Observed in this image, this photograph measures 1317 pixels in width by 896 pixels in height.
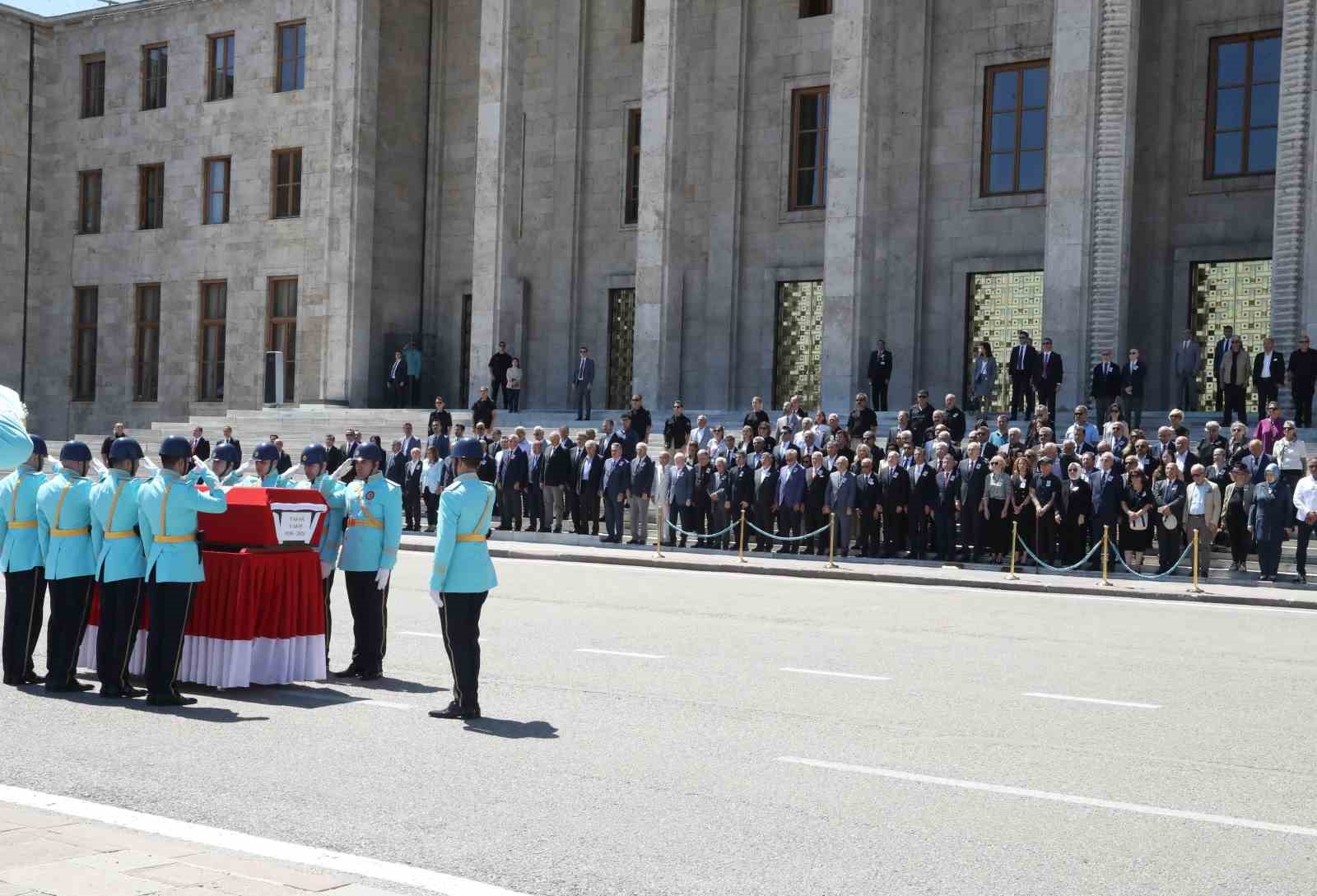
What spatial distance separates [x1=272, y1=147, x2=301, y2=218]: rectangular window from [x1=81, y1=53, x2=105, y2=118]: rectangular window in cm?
805

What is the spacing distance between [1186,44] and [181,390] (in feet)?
98.4

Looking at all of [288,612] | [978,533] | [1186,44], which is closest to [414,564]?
[978,533]

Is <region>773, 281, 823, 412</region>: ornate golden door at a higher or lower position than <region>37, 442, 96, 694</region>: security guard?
higher

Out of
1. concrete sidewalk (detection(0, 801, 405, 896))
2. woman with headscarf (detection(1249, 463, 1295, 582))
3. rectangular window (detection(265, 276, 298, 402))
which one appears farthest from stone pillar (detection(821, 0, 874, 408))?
concrete sidewalk (detection(0, 801, 405, 896))

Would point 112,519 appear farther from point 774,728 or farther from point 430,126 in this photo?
point 430,126

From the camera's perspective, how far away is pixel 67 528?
10953 mm

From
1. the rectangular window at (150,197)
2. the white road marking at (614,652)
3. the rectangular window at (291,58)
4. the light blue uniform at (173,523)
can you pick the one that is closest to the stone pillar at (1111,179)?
the white road marking at (614,652)

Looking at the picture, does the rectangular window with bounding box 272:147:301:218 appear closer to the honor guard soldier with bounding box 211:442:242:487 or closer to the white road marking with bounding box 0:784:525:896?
the honor guard soldier with bounding box 211:442:242:487

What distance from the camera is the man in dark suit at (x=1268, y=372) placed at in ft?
80.2

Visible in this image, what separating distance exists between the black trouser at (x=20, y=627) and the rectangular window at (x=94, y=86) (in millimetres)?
40464

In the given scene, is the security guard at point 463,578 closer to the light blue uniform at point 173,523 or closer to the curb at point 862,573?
the light blue uniform at point 173,523

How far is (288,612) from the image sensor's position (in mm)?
11023

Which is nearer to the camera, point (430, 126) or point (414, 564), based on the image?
point (414, 564)

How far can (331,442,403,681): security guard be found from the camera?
11.4 metres
